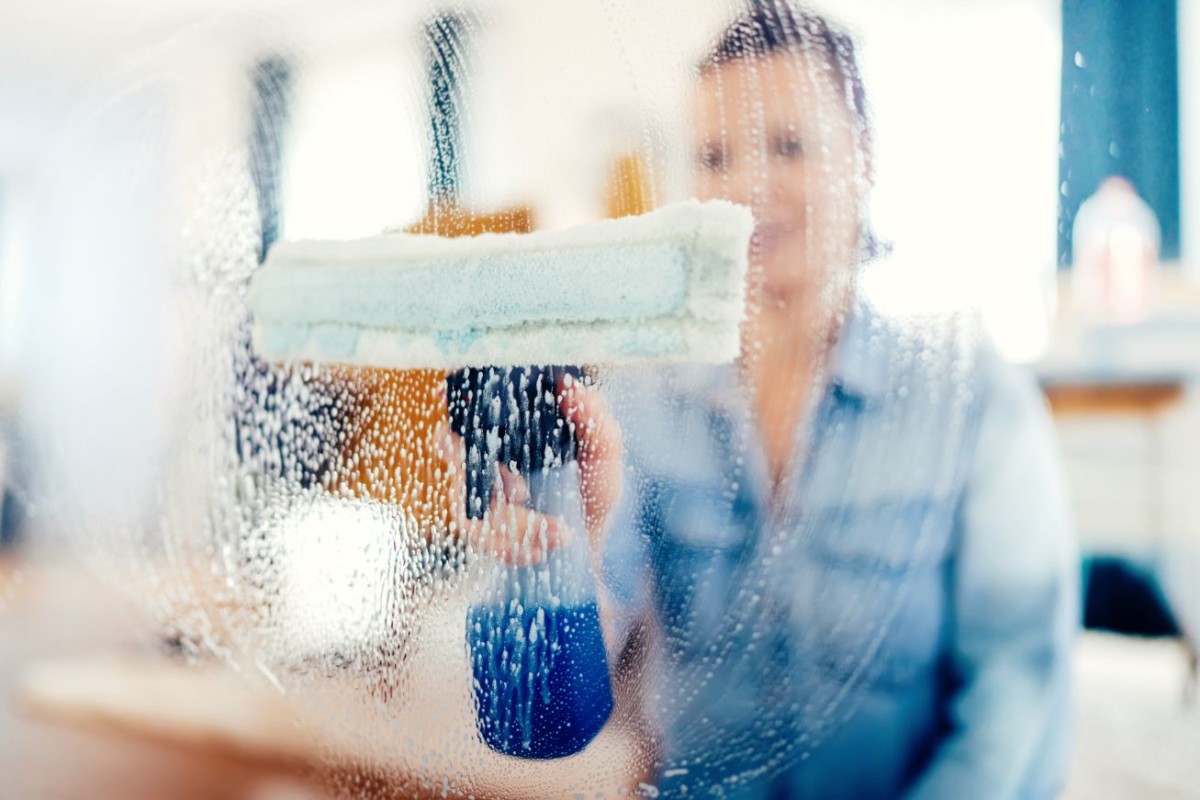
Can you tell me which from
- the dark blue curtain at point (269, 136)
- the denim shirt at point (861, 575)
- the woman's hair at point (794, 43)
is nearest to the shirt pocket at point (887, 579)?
the denim shirt at point (861, 575)

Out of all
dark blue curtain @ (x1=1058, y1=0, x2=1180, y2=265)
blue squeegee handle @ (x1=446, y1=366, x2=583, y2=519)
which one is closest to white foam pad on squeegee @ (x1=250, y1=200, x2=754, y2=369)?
blue squeegee handle @ (x1=446, y1=366, x2=583, y2=519)

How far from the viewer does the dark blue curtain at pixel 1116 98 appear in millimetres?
286

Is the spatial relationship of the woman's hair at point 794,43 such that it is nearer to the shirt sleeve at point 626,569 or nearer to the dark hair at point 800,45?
the dark hair at point 800,45

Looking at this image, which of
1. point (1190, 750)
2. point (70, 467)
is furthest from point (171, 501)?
point (1190, 750)

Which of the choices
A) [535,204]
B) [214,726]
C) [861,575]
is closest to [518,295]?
[535,204]

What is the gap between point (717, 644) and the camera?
0.32 m

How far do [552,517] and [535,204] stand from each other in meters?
0.12

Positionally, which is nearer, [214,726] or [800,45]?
[800,45]

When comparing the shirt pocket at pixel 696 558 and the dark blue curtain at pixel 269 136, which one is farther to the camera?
the dark blue curtain at pixel 269 136

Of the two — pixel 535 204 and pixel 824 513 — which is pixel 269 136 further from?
pixel 824 513

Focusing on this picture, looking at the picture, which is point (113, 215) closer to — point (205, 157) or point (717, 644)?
point (205, 157)

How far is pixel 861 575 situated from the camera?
31cm

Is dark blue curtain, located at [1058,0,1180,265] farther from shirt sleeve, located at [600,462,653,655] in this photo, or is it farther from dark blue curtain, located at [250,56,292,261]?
dark blue curtain, located at [250,56,292,261]

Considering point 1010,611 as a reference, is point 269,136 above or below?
above
